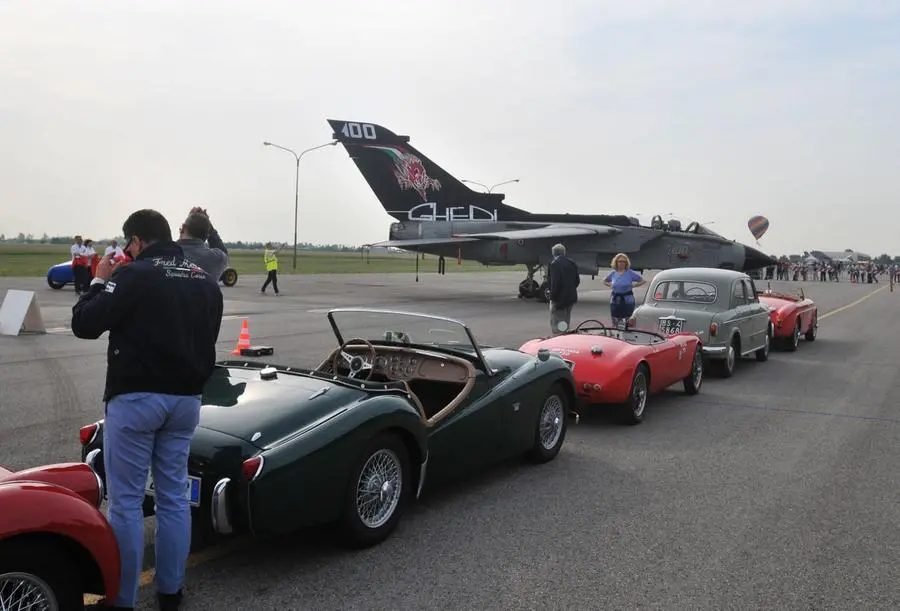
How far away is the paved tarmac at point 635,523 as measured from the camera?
153 inches

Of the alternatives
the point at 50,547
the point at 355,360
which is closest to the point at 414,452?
the point at 355,360

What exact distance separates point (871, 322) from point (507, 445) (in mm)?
20194

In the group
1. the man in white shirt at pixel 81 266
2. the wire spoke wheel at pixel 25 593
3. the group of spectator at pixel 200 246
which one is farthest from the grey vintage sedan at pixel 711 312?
the man in white shirt at pixel 81 266

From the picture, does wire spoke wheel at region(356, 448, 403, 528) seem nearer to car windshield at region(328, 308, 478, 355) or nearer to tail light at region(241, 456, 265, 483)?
tail light at region(241, 456, 265, 483)

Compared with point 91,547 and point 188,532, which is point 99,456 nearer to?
point 188,532

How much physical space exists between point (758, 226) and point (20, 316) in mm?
38250

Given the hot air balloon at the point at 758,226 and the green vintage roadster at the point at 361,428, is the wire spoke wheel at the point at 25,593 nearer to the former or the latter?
the green vintage roadster at the point at 361,428

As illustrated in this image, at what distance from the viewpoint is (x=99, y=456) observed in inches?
163

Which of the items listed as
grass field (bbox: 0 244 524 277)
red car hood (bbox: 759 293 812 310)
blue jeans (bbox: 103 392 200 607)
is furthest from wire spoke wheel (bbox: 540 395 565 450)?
grass field (bbox: 0 244 524 277)

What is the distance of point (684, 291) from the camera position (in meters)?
11.9

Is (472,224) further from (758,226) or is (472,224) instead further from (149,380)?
(149,380)

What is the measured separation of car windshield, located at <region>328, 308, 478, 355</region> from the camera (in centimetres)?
566

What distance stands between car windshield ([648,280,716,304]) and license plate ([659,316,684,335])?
34.4 inches

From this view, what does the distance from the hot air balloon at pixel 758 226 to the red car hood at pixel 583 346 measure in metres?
37.2
